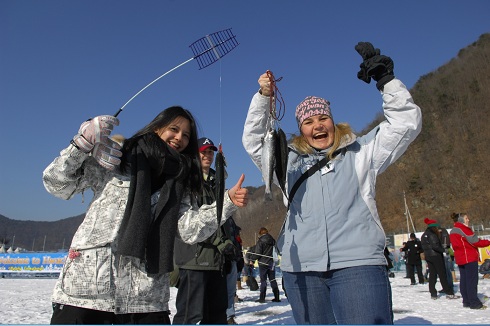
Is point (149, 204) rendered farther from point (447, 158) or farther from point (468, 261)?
point (447, 158)

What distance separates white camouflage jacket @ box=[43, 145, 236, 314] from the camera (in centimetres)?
221

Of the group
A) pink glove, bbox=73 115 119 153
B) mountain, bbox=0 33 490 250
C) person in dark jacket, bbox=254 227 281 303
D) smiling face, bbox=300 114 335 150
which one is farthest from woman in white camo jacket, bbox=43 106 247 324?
mountain, bbox=0 33 490 250

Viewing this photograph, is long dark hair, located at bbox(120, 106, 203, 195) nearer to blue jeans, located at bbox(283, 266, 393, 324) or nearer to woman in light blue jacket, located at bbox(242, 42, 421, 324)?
woman in light blue jacket, located at bbox(242, 42, 421, 324)

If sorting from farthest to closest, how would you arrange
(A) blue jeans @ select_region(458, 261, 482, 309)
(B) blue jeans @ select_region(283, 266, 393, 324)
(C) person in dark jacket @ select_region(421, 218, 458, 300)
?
(C) person in dark jacket @ select_region(421, 218, 458, 300)
(A) blue jeans @ select_region(458, 261, 482, 309)
(B) blue jeans @ select_region(283, 266, 393, 324)

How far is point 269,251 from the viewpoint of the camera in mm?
11242

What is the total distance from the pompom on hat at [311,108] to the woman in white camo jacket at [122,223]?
2.60 feet

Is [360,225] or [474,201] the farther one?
[474,201]

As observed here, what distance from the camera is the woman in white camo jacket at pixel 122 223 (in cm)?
222

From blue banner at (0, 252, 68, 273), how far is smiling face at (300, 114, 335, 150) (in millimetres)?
22301

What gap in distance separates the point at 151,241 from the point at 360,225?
1429 millimetres

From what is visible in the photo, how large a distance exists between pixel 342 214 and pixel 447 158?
184 feet

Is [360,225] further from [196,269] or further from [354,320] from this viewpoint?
[196,269]

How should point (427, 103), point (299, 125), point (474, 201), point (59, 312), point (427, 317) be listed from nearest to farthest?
1. point (59, 312)
2. point (299, 125)
3. point (427, 317)
4. point (474, 201)
5. point (427, 103)

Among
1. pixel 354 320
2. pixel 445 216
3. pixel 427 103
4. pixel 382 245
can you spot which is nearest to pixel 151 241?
pixel 354 320
